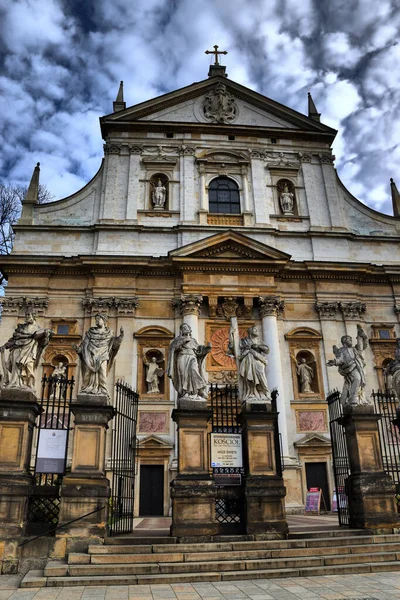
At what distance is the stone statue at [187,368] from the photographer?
34.7ft

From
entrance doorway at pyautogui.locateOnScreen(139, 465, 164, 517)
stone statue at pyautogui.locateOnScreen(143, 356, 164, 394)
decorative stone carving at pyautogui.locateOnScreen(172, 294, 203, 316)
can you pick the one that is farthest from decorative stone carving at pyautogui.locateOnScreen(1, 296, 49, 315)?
entrance doorway at pyautogui.locateOnScreen(139, 465, 164, 517)

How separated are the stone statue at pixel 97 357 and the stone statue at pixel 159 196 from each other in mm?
13586

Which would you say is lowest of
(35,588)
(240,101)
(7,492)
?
(35,588)

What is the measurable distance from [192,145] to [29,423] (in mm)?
18758

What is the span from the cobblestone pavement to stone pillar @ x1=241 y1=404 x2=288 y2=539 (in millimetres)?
1828

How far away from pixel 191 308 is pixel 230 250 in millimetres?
3188

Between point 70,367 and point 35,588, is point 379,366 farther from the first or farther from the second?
point 35,588

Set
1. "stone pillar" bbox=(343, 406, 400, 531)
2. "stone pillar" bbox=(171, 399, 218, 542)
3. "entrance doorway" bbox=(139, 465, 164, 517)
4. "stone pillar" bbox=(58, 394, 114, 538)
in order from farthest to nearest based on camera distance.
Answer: "entrance doorway" bbox=(139, 465, 164, 517) → "stone pillar" bbox=(343, 406, 400, 531) → "stone pillar" bbox=(171, 399, 218, 542) → "stone pillar" bbox=(58, 394, 114, 538)

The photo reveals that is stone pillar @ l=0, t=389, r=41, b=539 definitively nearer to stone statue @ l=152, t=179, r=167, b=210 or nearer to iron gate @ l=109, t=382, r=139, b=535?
iron gate @ l=109, t=382, r=139, b=535

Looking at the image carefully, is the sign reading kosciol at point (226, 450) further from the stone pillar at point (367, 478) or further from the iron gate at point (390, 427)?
the iron gate at point (390, 427)

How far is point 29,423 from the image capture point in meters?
9.67

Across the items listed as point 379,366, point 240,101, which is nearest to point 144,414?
Answer: point 379,366

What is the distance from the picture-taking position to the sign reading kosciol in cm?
1048

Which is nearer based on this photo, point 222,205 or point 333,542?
point 333,542
